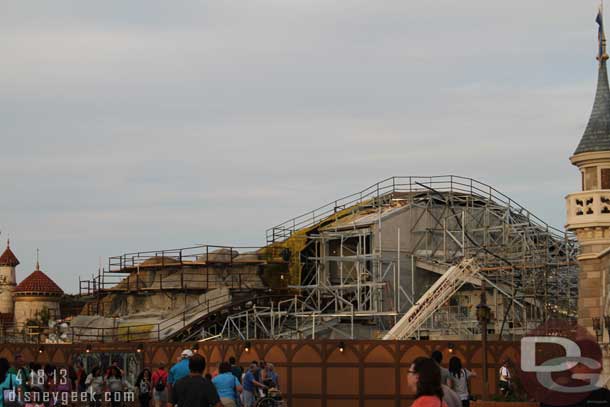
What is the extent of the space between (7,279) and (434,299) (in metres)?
46.3

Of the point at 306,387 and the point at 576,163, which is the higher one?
the point at 576,163

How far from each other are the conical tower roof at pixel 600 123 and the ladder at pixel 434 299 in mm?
13721

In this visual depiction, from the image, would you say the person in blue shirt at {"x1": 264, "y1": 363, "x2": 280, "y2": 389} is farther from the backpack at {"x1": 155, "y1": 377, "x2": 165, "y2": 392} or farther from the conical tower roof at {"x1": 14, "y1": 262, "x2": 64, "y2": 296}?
the conical tower roof at {"x1": 14, "y1": 262, "x2": 64, "y2": 296}

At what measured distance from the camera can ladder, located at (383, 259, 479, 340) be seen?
4531 cm

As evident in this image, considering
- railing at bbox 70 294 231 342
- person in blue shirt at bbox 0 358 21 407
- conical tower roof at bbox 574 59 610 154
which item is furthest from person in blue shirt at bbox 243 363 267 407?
railing at bbox 70 294 231 342

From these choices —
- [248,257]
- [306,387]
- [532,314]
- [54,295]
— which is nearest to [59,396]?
[306,387]

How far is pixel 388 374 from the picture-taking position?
121 ft

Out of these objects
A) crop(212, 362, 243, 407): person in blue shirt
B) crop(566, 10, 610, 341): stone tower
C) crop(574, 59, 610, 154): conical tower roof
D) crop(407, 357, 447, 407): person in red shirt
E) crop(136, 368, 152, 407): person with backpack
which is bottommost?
crop(136, 368, 152, 407): person with backpack

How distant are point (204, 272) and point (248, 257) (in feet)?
7.90

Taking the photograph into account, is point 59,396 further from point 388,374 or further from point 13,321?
point 13,321

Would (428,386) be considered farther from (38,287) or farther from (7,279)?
(7,279)

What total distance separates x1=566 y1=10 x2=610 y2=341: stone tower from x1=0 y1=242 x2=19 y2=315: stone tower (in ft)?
184

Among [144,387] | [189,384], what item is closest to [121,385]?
[144,387]

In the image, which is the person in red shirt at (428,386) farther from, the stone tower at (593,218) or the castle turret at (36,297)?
the castle turret at (36,297)
